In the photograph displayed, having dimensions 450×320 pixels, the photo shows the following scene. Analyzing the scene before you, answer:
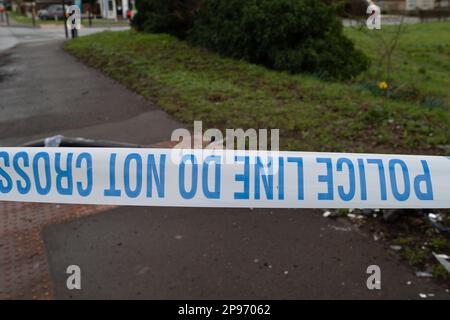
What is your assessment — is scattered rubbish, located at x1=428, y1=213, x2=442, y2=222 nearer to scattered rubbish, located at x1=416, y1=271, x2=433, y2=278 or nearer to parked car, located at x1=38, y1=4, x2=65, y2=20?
scattered rubbish, located at x1=416, y1=271, x2=433, y2=278

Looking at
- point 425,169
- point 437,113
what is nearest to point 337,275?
point 425,169

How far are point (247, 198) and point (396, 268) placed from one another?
149 cm

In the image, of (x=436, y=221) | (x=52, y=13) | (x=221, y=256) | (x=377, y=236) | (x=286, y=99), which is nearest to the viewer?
(x=221, y=256)

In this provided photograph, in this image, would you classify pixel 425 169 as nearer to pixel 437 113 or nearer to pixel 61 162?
pixel 61 162

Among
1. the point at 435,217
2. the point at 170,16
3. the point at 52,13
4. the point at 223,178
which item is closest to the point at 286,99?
the point at 435,217

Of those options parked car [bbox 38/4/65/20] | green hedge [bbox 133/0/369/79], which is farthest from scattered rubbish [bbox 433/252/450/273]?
parked car [bbox 38/4/65/20]

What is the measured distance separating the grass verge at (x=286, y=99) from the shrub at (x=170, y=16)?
1.37 meters

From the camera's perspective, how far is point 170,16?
16.2m

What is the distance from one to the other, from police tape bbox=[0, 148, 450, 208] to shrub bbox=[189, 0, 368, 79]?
8056 millimetres

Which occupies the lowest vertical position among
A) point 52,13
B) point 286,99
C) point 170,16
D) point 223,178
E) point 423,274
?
point 423,274

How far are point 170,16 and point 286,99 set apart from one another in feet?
29.0

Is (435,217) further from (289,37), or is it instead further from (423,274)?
(289,37)

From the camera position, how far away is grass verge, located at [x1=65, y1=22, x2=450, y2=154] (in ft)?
21.7

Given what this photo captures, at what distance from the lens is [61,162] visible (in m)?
3.16
